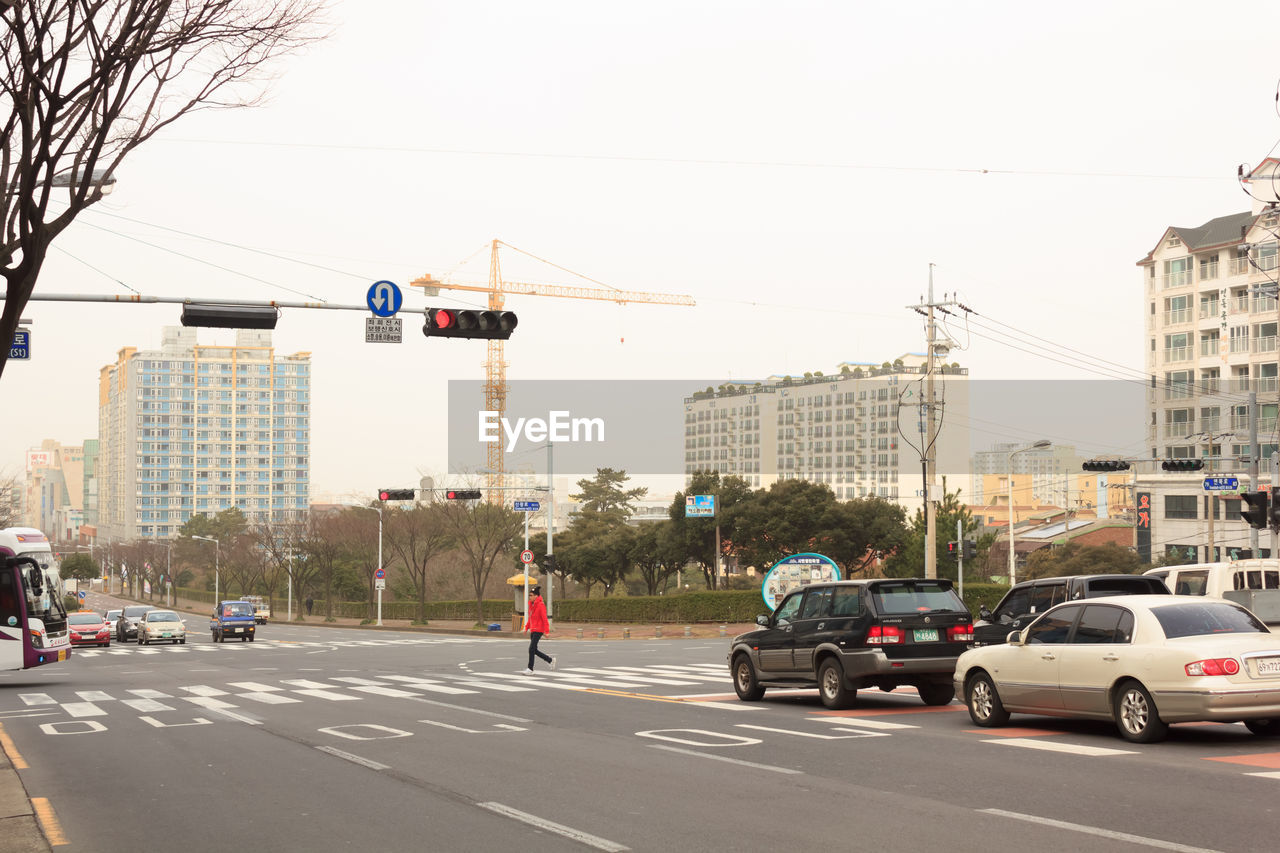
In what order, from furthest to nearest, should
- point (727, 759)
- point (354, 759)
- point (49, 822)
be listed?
point (354, 759), point (727, 759), point (49, 822)

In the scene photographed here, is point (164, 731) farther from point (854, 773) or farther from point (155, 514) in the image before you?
point (155, 514)

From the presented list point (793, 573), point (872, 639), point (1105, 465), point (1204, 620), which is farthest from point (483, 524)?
point (1204, 620)

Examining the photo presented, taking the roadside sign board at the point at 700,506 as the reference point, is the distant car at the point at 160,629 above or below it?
below

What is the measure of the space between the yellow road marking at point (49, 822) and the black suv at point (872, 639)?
9.97m

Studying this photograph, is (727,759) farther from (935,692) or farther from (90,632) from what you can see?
(90,632)

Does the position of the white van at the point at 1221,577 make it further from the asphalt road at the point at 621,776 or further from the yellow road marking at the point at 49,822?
the yellow road marking at the point at 49,822

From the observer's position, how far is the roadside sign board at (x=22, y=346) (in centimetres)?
2006

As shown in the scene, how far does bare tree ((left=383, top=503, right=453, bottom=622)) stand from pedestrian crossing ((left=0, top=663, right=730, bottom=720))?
156ft

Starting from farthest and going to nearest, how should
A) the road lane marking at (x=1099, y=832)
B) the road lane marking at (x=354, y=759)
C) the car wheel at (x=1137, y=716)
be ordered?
the road lane marking at (x=354, y=759)
the car wheel at (x=1137, y=716)
the road lane marking at (x=1099, y=832)

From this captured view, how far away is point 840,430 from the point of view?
16075 centimetres

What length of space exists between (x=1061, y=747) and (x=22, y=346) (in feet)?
56.2

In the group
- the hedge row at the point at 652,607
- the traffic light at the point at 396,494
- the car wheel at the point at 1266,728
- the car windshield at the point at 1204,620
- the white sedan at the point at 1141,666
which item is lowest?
the hedge row at the point at 652,607

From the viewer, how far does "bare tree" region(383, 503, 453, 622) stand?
73.8 metres

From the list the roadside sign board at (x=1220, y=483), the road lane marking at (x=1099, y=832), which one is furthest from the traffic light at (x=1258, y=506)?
the road lane marking at (x=1099, y=832)
